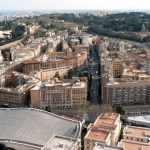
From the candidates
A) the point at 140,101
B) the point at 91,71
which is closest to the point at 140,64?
the point at 91,71

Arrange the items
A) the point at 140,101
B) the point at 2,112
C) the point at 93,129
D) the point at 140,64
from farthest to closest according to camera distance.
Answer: the point at 140,64 < the point at 140,101 < the point at 2,112 < the point at 93,129

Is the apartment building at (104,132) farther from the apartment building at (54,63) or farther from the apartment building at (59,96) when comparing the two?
the apartment building at (54,63)

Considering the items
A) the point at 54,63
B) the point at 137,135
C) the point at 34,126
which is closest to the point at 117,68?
the point at 54,63

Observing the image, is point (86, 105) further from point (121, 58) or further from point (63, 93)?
point (121, 58)

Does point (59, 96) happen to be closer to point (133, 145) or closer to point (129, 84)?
point (129, 84)

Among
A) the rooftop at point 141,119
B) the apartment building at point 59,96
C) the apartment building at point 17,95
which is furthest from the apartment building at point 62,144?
the apartment building at point 17,95

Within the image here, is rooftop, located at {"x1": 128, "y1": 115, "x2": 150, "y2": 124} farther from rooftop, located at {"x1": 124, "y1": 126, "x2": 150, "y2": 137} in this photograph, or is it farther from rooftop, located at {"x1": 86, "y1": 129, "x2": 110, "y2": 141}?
rooftop, located at {"x1": 86, "y1": 129, "x2": 110, "y2": 141}
